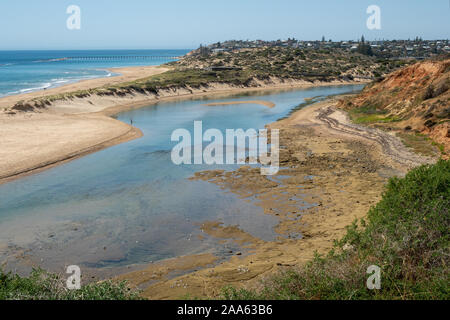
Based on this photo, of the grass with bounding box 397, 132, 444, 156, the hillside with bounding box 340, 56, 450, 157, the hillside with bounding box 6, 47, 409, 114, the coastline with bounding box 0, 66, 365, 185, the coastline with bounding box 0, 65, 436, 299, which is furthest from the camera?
the hillside with bounding box 6, 47, 409, 114

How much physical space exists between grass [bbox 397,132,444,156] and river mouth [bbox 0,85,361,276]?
13.7 m

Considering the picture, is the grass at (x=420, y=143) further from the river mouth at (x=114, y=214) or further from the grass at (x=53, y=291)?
the grass at (x=53, y=291)

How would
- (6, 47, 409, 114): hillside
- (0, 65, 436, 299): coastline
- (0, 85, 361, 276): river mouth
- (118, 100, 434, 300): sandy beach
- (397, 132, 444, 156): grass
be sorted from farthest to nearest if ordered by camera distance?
1. (6, 47, 409, 114): hillside
2. (397, 132, 444, 156): grass
3. (0, 85, 361, 276): river mouth
4. (0, 65, 436, 299): coastline
5. (118, 100, 434, 300): sandy beach

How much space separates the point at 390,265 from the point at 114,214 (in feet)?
42.8

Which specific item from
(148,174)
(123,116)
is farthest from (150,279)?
(123,116)

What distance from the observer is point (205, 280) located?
1278 centimetres

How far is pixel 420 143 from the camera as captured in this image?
2931cm

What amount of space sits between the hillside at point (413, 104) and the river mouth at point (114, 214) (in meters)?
16.2

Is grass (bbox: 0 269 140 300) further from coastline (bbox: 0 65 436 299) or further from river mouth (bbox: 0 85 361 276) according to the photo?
river mouth (bbox: 0 85 361 276)

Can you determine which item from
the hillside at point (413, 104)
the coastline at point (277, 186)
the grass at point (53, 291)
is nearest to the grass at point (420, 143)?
the hillside at point (413, 104)

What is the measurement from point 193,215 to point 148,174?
7488mm

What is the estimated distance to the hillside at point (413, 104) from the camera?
101 feet

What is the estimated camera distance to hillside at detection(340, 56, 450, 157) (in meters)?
30.7

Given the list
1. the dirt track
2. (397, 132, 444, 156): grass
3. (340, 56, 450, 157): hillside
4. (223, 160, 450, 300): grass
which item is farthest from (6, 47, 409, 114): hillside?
(223, 160, 450, 300): grass
